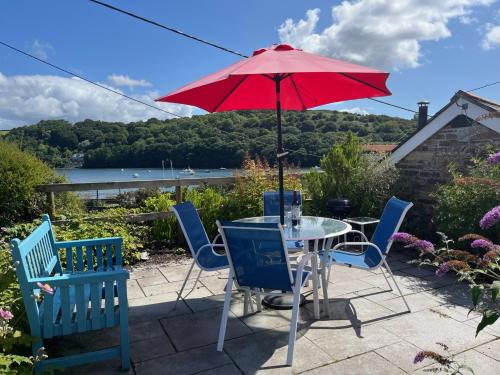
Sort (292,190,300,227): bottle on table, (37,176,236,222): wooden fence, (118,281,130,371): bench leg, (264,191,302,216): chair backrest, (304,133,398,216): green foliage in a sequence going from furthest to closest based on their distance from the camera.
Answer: (304,133,398,216): green foliage → (37,176,236,222): wooden fence → (264,191,302,216): chair backrest → (292,190,300,227): bottle on table → (118,281,130,371): bench leg

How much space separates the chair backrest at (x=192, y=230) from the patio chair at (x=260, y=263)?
75 cm

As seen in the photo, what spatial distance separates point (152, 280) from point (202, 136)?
6.42 metres

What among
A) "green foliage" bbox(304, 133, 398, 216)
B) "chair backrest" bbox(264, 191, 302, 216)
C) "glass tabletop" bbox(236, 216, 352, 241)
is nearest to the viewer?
"glass tabletop" bbox(236, 216, 352, 241)

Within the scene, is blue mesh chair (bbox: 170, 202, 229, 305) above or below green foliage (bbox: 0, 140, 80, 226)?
below

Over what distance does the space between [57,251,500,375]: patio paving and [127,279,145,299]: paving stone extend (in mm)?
10

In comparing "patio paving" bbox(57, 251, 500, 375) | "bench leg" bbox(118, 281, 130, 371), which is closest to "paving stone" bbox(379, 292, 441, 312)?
"patio paving" bbox(57, 251, 500, 375)

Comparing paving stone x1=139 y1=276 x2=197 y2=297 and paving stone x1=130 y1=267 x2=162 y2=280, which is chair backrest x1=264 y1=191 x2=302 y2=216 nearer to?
paving stone x1=139 y1=276 x2=197 y2=297

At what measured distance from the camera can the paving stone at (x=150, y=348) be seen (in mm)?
2609

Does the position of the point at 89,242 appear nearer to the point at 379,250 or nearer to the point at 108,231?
the point at 108,231

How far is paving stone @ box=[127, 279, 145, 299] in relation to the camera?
377cm

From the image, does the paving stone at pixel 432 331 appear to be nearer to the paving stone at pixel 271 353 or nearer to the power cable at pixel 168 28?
the paving stone at pixel 271 353

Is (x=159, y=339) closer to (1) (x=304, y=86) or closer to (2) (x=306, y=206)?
(1) (x=304, y=86)

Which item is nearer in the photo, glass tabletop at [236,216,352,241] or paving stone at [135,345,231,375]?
paving stone at [135,345,231,375]

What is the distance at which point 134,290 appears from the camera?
3.92 meters
